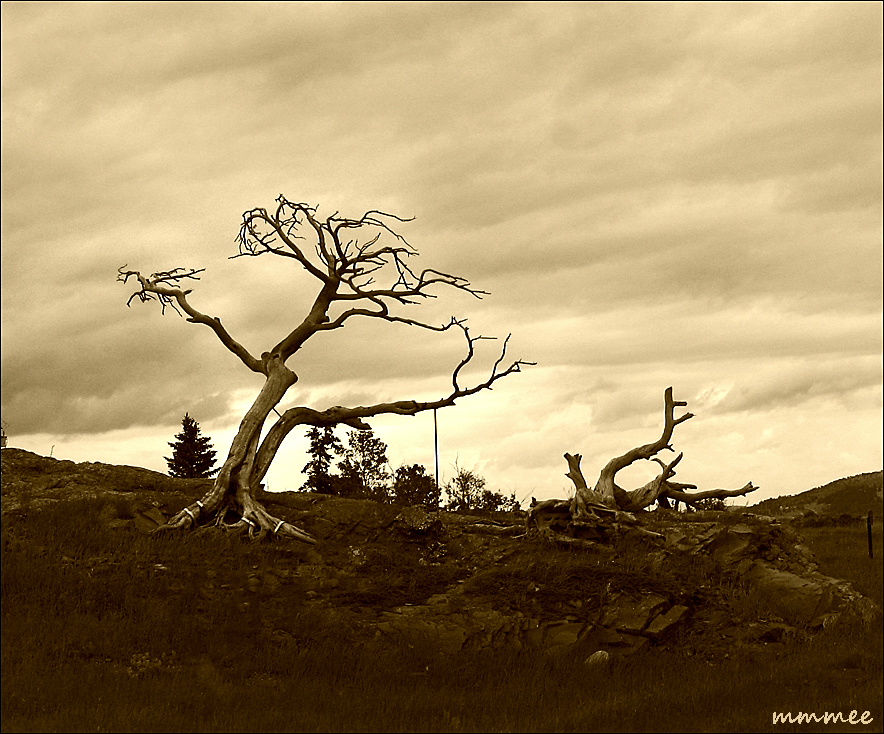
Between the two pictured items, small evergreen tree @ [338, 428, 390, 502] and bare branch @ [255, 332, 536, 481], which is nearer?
bare branch @ [255, 332, 536, 481]

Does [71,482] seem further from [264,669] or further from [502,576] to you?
[502,576]

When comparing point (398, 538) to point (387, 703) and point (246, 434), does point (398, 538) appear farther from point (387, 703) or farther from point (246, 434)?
point (387, 703)

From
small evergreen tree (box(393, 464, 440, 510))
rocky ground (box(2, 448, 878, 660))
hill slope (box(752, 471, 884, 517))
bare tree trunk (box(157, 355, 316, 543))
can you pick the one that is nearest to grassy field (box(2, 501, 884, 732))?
rocky ground (box(2, 448, 878, 660))

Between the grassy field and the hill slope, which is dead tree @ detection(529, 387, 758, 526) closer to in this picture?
the grassy field

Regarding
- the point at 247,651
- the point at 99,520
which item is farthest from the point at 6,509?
the point at 247,651

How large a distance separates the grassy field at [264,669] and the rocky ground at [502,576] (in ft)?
1.32

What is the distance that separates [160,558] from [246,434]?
492 cm

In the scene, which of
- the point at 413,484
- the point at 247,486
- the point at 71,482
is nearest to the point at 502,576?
the point at 247,486

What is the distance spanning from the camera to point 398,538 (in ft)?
77.3

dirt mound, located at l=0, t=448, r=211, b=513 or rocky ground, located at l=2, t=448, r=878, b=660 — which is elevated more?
dirt mound, located at l=0, t=448, r=211, b=513

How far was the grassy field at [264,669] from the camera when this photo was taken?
14961 mm

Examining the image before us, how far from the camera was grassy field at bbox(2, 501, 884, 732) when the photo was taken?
49.1ft

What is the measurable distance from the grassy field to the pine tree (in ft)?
135

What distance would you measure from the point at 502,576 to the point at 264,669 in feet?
19.7
